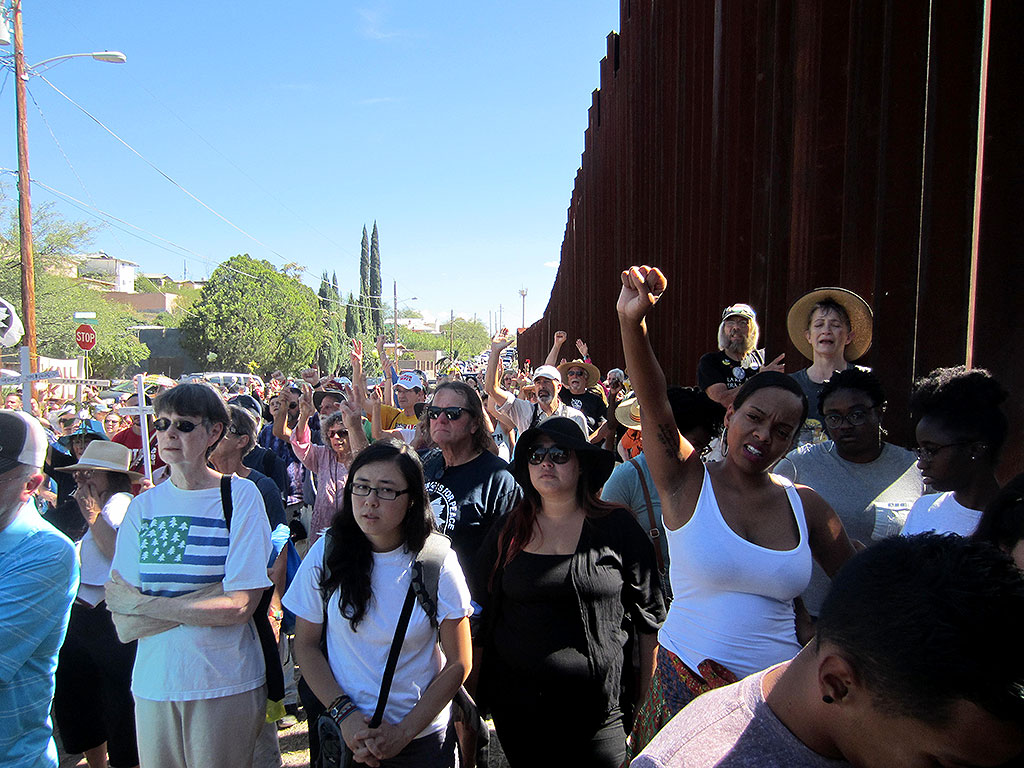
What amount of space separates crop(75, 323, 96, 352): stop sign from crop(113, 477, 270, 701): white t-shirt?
12.6 metres

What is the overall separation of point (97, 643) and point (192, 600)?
121 cm

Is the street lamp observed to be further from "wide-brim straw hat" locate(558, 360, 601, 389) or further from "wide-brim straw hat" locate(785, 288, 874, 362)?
"wide-brim straw hat" locate(785, 288, 874, 362)

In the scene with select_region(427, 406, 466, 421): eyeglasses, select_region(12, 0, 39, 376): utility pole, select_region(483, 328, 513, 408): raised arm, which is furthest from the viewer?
select_region(12, 0, 39, 376): utility pole

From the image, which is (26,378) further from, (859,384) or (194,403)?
(859,384)

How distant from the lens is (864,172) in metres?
4.39

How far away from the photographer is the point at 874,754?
99cm

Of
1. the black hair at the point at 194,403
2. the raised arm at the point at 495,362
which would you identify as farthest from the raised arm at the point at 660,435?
the raised arm at the point at 495,362

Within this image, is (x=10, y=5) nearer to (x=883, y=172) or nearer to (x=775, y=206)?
(x=775, y=206)

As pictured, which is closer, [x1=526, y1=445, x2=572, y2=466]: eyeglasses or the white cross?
[x1=526, y1=445, x2=572, y2=466]: eyeglasses

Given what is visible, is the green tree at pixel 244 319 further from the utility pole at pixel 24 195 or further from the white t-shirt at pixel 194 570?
the white t-shirt at pixel 194 570

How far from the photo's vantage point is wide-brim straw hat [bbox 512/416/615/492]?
3055mm

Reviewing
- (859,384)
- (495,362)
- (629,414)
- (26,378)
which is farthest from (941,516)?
(26,378)

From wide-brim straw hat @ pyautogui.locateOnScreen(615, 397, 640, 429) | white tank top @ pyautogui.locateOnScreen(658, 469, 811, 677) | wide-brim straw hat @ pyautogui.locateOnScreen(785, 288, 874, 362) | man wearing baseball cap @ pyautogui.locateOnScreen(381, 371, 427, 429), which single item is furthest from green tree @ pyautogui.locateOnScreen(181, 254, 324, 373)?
white tank top @ pyautogui.locateOnScreen(658, 469, 811, 677)

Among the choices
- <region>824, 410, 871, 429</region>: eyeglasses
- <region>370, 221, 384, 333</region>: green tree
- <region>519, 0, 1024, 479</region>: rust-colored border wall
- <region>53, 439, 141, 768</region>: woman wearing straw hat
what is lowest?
<region>53, 439, 141, 768</region>: woman wearing straw hat
